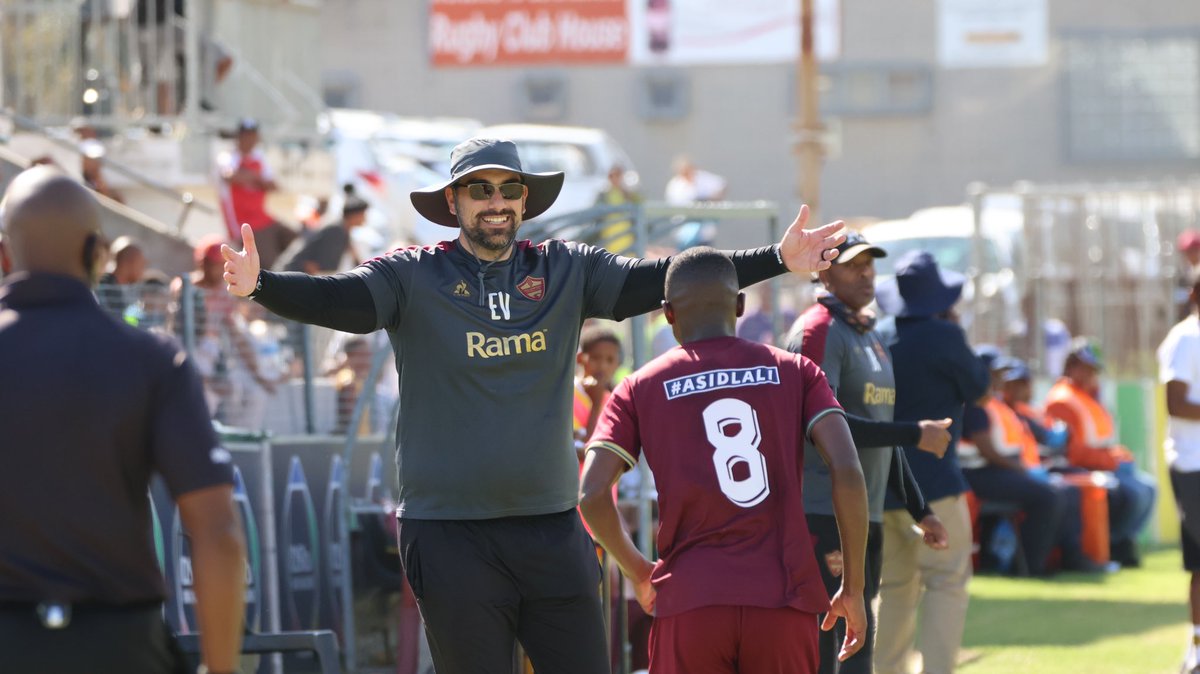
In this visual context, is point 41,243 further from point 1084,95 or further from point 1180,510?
Result: point 1084,95

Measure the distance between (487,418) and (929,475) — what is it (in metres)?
2.92

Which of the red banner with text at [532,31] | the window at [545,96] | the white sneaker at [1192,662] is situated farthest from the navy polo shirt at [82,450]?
the window at [545,96]

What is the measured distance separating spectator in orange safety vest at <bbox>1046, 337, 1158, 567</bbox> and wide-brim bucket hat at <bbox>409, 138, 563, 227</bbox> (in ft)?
30.8

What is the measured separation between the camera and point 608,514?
511 centimetres

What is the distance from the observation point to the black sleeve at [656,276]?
547 centimetres

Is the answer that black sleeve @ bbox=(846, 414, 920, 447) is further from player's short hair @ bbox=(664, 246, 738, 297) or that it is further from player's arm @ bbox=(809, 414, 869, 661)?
player's short hair @ bbox=(664, 246, 738, 297)

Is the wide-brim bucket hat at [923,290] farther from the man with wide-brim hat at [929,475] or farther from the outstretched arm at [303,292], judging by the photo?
the outstretched arm at [303,292]

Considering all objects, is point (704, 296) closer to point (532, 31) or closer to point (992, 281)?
point (992, 281)

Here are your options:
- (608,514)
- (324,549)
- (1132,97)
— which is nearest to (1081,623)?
(324,549)

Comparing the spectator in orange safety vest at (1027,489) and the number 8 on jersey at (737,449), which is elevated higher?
the number 8 on jersey at (737,449)

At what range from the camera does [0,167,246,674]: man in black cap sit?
3633 millimetres

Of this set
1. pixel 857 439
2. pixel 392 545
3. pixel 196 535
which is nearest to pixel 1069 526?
pixel 392 545

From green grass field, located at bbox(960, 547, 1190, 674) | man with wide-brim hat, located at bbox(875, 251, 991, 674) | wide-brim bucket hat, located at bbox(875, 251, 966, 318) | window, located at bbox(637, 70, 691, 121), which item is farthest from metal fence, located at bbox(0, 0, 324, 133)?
window, located at bbox(637, 70, 691, 121)

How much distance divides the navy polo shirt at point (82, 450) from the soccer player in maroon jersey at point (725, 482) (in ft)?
5.18
